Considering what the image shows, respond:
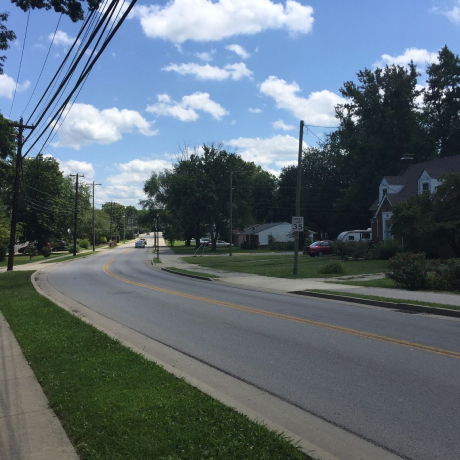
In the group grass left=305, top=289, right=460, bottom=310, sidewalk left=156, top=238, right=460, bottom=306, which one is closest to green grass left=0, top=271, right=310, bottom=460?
grass left=305, top=289, right=460, bottom=310

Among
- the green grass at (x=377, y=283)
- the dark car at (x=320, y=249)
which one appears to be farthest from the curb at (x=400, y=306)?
the dark car at (x=320, y=249)

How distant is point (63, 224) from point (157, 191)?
1170 inches

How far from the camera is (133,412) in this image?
4.39 m

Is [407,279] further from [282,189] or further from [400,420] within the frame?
[282,189]

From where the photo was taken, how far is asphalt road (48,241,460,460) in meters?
4.52

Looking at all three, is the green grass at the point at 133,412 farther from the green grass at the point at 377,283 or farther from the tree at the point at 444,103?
the tree at the point at 444,103

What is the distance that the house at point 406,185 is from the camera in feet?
119

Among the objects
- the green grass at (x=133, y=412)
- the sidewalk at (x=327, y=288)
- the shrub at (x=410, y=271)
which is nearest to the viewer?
the green grass at (x=133, y=412)

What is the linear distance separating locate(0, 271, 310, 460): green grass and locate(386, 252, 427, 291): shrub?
11890 millimetres

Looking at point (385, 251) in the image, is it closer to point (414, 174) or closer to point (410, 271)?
point (414, 174)

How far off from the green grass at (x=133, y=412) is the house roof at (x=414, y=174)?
33.6 metres

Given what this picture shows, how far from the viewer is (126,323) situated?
10508 millimetres

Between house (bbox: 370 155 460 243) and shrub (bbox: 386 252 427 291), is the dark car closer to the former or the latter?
house (bbox: 370 155 460 243)

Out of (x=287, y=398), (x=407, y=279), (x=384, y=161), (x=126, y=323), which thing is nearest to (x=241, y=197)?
(x=384, y=161)
